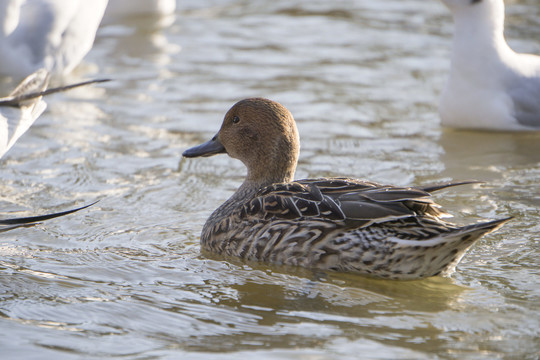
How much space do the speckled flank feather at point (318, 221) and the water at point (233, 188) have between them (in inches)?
5.2

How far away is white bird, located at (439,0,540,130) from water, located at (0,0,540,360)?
0.19 meters

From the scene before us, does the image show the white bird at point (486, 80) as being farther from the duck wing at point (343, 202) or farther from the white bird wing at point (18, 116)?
the white bird wing at point (18, 116)

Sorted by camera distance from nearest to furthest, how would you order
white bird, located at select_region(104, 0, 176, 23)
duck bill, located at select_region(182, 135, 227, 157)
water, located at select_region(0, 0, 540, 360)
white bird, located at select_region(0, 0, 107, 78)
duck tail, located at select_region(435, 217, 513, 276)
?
water, located at select_region(0, 0, 540, 360)
duck tail, located at select_region(435, 217, 513, 276)
duck bill, located at select_region(182, 135, 227, 157)
white bird, located at select_region(0, 0, 107, 78)
white bird, located at select_region(104, 0, 176, 23)

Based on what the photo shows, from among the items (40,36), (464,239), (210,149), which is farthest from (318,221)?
(40,36)

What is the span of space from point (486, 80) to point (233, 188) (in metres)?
2.64

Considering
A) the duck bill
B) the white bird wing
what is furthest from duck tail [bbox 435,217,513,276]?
the white bird wing

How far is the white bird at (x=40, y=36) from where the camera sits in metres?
8.70

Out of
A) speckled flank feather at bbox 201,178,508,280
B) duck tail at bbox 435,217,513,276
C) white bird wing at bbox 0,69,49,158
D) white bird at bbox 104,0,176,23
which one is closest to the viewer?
duck tail at bbox 435,217,513,276

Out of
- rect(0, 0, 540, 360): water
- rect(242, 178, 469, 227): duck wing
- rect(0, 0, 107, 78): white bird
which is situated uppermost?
rect(0, 0, 107, 78): white bird

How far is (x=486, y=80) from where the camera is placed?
793 cm

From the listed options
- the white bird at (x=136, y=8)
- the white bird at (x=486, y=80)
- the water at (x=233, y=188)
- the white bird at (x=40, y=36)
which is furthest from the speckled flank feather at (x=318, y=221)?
the white bird at (x=136, y=8)

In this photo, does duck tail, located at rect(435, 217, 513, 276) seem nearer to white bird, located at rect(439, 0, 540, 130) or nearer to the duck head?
the duck head

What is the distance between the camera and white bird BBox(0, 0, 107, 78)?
8.70 metres

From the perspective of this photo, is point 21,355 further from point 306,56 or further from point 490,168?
point 306,56
